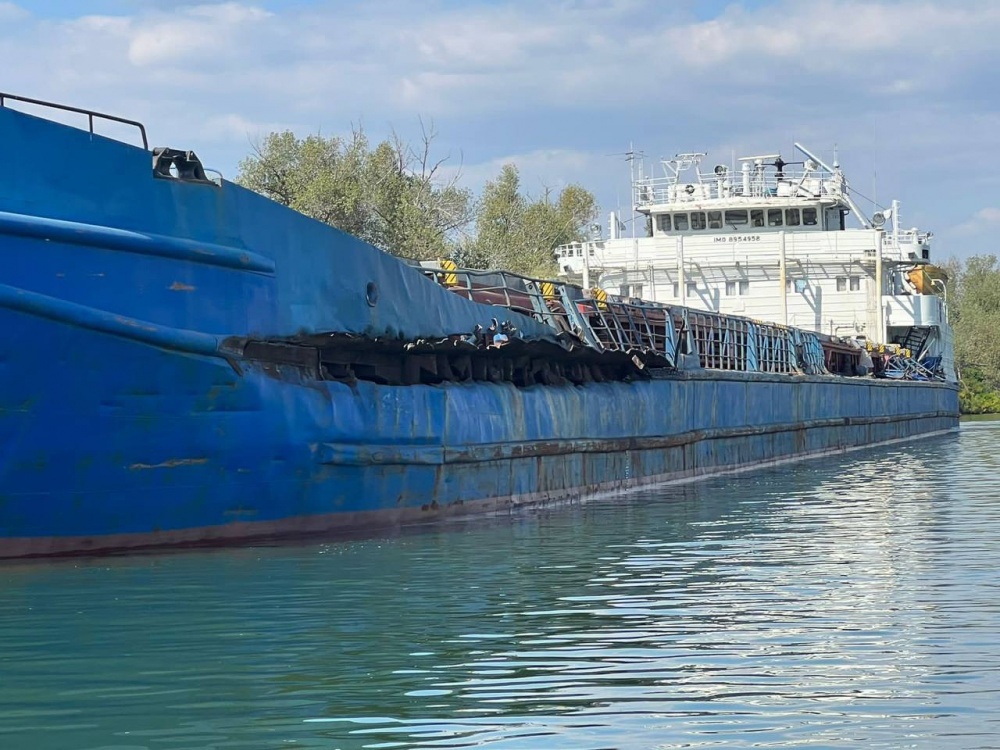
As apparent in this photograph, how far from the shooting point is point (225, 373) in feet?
30.4

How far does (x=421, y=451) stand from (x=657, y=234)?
18.0m

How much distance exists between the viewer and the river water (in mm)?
4688

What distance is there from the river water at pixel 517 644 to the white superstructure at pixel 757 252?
1726 centimetres

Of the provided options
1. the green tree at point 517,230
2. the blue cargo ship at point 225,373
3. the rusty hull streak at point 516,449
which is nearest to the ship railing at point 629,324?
the rusty hull streak at point 516,449

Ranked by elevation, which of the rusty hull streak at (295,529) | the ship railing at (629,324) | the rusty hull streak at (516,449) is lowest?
the rusty hull streak at (295,529)

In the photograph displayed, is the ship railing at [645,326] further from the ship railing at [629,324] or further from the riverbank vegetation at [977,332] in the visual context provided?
the riverbank vegetation at [977,332]

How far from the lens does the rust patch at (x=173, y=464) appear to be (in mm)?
8859

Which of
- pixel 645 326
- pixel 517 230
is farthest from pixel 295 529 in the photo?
pixel 517 230

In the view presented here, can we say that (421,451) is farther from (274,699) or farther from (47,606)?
(274,699)

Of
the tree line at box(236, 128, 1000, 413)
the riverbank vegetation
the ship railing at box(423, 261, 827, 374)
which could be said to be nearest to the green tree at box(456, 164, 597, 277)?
the tree line at box(236, 128, 1000, 413)

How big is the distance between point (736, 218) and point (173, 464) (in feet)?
67.5

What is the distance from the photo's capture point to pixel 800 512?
1250 centimetres

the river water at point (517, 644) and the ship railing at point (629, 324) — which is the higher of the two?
the ship railing at point (629, 324)

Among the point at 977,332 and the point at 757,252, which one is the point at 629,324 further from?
the point at 977,332
